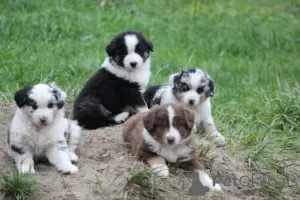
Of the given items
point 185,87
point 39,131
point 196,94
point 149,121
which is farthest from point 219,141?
point 39,131

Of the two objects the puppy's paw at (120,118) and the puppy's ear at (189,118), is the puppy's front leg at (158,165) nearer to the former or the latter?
the puppy's ear at (189,118)

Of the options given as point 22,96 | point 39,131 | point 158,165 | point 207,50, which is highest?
point 22,96

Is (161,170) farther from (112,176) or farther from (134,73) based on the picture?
(134,73)

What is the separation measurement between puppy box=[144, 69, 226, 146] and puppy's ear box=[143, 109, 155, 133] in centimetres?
132

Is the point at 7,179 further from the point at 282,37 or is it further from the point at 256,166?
the point at 282,37

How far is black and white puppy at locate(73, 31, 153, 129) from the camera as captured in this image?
9445mm

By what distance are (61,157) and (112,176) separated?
1.84 feet

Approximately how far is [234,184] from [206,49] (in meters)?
7.04

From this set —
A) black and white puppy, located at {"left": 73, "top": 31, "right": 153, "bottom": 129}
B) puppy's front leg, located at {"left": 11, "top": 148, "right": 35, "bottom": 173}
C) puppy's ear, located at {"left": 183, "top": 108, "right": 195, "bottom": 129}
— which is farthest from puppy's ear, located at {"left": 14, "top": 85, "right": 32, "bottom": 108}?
black and white puppy, located at {"left": 73, "top": 31, "right": 153, "bottom": 129}

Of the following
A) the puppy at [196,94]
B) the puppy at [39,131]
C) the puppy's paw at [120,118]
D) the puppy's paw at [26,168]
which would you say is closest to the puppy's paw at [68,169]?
the puppy at [39,131]

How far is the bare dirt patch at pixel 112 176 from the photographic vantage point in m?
7.09

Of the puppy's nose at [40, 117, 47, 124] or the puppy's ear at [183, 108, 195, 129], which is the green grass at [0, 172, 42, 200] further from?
the puppy's ear at [183, 108, 195, 129]

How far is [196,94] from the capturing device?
351 inches

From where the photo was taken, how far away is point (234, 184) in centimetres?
809
